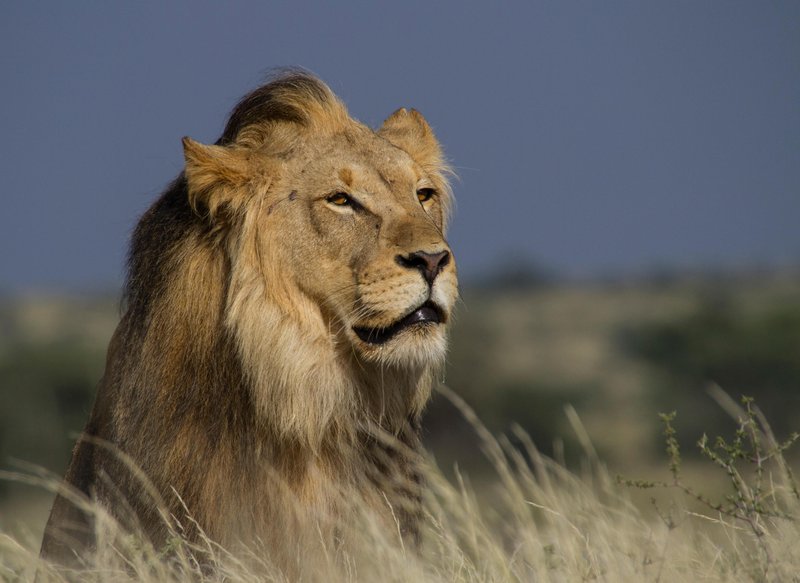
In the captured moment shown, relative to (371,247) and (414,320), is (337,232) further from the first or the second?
(414,320)

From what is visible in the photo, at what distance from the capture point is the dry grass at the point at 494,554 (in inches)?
164

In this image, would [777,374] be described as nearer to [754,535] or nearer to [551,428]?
[551,428]

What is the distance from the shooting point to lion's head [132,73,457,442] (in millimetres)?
4875

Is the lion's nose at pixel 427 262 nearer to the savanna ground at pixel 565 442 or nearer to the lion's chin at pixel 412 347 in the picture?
the lion's chin at pixel 412 347

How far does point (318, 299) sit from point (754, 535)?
6.11 feet

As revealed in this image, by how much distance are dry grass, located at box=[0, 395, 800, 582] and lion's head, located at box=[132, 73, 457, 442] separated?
43cm

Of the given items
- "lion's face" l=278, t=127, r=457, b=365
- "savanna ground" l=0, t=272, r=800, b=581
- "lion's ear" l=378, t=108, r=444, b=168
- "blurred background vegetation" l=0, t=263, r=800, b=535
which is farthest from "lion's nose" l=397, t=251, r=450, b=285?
"blurred background vegetation" l=0, t=263, r=800, b=535

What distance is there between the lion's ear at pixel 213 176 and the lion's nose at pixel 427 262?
82 cm

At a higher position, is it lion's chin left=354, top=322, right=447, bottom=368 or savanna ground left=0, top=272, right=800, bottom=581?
lion's chin left=354, top=322, right=447, bottom=368

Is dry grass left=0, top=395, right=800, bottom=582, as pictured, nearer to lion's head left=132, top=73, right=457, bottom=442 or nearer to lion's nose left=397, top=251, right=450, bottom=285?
lion's head left=132, top=73, right=457, bottom=442

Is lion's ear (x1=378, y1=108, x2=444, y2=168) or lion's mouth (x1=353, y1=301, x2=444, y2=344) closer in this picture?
lion's mouth (x1=353, y1=301, x2=444, y2=344)

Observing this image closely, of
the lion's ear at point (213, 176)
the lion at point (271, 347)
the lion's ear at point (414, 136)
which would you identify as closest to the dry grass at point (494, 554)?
the lion at point (271, 347)

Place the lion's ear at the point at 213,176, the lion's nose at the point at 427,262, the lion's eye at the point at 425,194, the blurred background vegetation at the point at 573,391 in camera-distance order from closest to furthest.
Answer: the lion's nose at the point at 427,262 < the lion's ear at the point at 213,176 < the lion's eye at the point at 425,194 < the blurred background vegetation at the point at 573,391

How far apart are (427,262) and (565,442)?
69.4 feet
